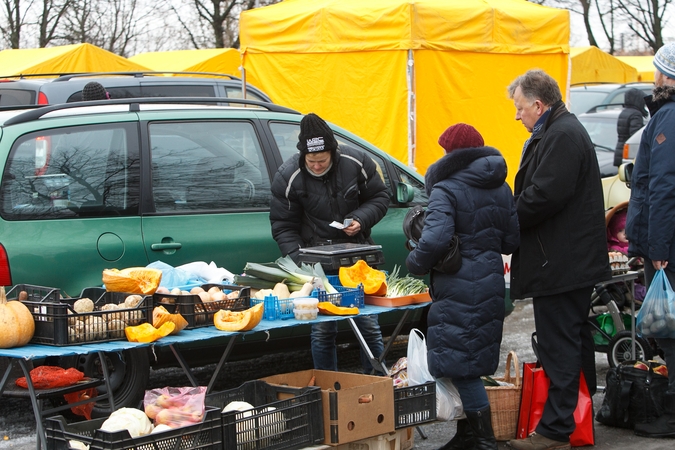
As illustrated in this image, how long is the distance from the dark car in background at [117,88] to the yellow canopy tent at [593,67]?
1408 cm

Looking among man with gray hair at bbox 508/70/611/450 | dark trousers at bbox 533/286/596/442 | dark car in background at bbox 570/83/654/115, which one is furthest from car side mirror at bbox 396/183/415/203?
dark car in background at bbox 570/83/654/115

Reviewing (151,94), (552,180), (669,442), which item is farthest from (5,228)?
(151,94)

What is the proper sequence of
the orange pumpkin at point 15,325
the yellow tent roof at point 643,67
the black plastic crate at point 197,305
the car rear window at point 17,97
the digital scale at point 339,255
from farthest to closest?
the yellow tent roof at point 643,67, the car rear window at point 17,97, the digital scale at point 339,255, the black plastic crate at point 197,305, the orange pumpkin at point 15,325

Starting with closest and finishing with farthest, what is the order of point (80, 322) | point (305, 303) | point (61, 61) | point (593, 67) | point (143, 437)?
point (143, 437), point (80, 322), point (305, 303), point (61, 61), point (593, 67)

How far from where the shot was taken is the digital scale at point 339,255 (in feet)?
16.7

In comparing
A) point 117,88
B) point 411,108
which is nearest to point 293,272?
point 411,108

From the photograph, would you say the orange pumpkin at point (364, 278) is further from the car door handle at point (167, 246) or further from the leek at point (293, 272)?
the car door handle at point (167, 246)

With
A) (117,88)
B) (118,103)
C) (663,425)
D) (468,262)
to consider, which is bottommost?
(663,425)

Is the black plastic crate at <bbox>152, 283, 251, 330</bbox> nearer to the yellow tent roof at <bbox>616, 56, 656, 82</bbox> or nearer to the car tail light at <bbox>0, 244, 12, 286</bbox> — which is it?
the car tail light at <bbox>0, 244, 12, 286</bbox>

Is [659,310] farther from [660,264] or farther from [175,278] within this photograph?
[175,278]

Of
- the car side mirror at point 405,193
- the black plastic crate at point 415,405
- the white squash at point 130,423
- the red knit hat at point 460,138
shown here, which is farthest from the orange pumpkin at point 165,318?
the car side mirror at point 405,193

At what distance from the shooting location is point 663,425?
5379 mm

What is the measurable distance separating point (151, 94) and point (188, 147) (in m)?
5.01

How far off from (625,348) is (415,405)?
2.49 m
